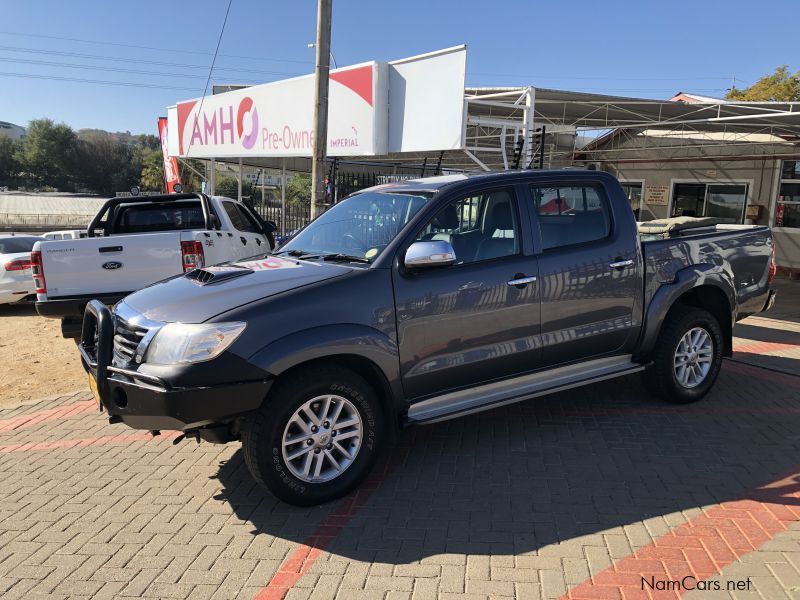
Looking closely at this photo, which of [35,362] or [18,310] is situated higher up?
[35,362]

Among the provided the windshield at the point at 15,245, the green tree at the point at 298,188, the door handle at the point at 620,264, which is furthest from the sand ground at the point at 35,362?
the green tree at the point at 298,188

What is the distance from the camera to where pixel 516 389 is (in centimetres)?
410

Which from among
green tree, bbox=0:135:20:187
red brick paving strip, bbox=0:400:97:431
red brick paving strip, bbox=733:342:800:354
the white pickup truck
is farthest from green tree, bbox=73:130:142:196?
red brick paving strip, bbox=733:342:800:354

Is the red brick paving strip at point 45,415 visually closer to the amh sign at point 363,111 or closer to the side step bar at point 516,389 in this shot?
the side step bar at point 516,389

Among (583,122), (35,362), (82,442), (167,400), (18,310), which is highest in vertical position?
(583,122)

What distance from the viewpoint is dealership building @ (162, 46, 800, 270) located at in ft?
31.8

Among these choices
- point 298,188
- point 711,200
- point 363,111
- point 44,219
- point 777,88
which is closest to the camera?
point 363,111

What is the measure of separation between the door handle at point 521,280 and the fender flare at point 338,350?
960 millimetres

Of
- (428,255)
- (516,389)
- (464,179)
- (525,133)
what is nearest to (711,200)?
(525,133)

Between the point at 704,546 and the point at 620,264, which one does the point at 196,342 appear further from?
the point at 620,264

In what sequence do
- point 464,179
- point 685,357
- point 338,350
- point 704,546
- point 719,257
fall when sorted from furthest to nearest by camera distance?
point 719,257 < point 685,357 < point 464,179 < point 338,350 < point 704,546

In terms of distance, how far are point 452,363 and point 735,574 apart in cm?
184

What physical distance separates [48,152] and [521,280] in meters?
98.2

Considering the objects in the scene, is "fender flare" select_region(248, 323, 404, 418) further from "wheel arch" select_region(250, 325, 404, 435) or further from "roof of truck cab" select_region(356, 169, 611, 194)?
"roof of truck cab" select_region(356, 169, 611, 194)
